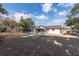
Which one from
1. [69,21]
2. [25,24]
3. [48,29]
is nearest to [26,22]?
[25,24]

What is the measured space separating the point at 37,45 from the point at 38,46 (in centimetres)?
2

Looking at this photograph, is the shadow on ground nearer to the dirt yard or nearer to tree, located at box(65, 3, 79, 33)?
the dirt yard

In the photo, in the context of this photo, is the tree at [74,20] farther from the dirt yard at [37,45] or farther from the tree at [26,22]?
the tree at [26,22]

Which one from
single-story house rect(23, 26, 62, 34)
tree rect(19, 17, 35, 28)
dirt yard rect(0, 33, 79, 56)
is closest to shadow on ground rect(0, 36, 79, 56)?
dirt yard rect(0, 33, 79, 56)

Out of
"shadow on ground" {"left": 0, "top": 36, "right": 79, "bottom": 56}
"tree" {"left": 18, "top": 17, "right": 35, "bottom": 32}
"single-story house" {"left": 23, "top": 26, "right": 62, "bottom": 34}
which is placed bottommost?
"shadow on ground" {"left": 0, "top": 36, "right": 79, "bottom": 56}

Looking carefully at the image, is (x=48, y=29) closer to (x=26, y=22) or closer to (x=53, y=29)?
(x=53, y=29)

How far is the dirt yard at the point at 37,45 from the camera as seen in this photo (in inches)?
124

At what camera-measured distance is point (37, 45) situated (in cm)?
318

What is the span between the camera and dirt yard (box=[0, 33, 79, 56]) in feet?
10.3

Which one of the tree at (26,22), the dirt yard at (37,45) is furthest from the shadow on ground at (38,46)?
the tree at (26,22)


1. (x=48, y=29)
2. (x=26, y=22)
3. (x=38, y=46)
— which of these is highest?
(x=26, y=22)

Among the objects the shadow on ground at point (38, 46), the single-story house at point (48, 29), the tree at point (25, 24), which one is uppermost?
the tree at point (25, 24)

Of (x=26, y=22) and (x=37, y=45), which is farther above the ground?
(x=26, y=22)

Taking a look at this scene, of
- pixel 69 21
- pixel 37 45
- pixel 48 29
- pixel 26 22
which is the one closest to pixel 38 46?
pixel 37 45
